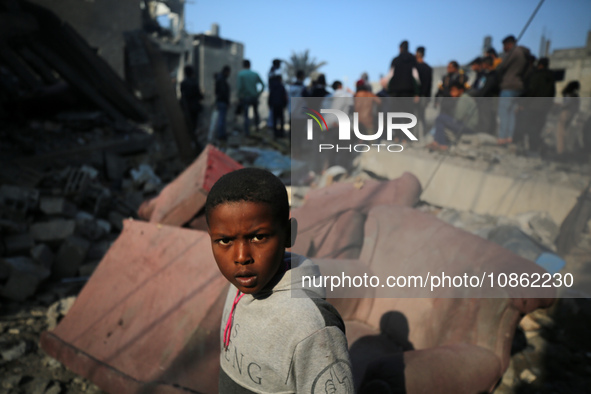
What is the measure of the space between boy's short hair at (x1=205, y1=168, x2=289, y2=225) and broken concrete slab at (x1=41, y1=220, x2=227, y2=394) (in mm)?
1257

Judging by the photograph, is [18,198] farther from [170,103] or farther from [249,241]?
[249,241]

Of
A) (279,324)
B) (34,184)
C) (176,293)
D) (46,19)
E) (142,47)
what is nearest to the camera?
(279,324)

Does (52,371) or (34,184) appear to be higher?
(34,184)

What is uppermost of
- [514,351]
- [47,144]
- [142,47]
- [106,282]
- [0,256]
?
[142,47]

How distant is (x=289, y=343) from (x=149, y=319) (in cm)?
165

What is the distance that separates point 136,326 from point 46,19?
682 centimetres

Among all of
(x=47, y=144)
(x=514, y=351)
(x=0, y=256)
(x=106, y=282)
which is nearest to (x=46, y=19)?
(x=47, y=144)

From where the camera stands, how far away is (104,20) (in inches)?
518

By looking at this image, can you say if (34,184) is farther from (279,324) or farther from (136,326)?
(279,324)

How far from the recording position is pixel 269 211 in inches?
40.6

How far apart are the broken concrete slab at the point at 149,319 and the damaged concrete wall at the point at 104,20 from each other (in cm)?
1152

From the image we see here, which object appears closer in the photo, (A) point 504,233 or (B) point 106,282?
(B) point 106,282

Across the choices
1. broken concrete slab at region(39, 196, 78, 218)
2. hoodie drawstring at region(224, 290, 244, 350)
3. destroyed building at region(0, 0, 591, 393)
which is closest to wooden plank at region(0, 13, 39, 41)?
destroyed building at region(0, 0, 591, 393)

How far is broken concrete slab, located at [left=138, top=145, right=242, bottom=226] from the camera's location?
2932mm
